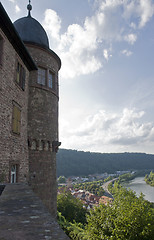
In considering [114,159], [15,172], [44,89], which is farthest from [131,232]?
[114,159]

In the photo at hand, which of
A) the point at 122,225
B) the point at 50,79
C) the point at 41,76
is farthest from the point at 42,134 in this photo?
the point at 122,225

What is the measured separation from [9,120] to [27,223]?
6421 millimetres

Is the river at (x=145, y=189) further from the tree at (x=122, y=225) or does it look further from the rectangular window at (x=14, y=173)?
the rectangular window at (x=14, y=173)

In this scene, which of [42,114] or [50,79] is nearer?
[42,114]

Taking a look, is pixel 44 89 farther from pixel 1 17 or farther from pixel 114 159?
pixel 114 159

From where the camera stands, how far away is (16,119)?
838 cm

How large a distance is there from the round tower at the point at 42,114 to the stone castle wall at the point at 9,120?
30.4 inches

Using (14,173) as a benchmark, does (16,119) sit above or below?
above

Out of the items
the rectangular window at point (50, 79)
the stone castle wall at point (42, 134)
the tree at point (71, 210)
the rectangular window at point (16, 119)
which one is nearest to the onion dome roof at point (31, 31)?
the stone castle wall at point (42, 134)

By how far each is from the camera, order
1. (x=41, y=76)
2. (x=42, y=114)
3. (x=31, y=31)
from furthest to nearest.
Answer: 1. (x=31, y=31)
2. (x=41, y=76)
3. (x=42, y=114)

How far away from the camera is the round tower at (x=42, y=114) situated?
10055 millimetres

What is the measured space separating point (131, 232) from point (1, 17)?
578 inches

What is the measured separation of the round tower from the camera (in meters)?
10.1

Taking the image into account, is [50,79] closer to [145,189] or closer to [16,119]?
[16,119]
